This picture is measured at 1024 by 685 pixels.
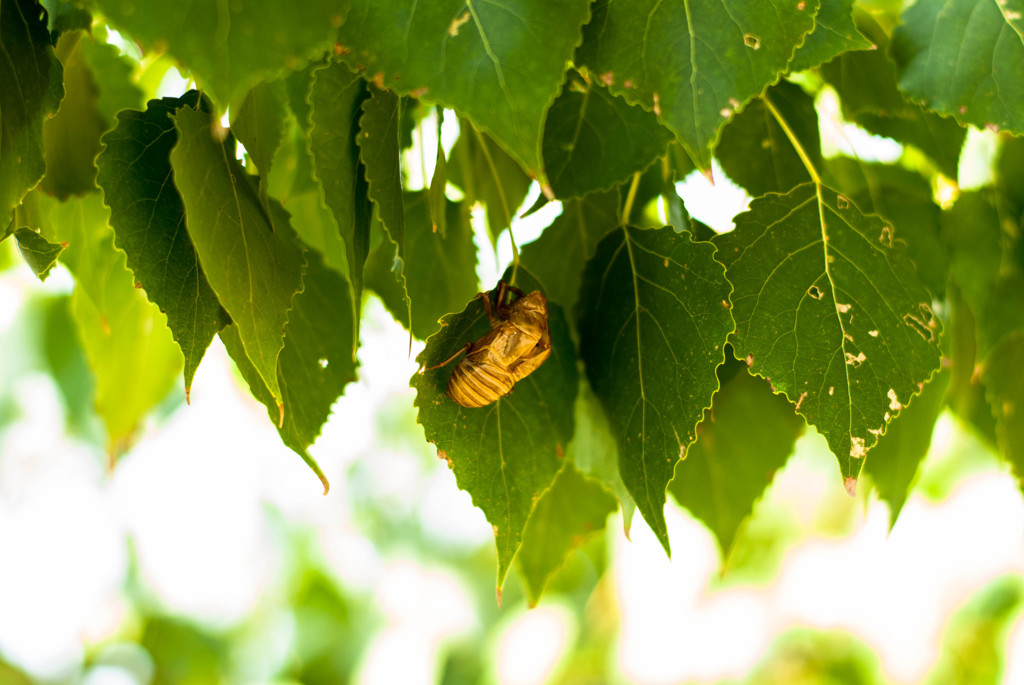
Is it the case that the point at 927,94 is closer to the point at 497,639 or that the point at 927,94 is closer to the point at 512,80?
the point at 512,80

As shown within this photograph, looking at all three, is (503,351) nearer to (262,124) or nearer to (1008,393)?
(262,124)

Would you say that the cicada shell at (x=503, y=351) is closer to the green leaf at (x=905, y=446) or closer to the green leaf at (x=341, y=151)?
the green leaf at (x=341, y=151)

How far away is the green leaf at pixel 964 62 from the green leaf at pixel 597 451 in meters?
0.15

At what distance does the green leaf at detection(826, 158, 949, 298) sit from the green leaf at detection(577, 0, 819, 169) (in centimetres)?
14

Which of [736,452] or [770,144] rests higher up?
[770,144]

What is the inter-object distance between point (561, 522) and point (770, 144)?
176mm

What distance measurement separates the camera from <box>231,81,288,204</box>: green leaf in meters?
0.25

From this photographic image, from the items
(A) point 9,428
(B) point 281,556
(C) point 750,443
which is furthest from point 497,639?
(C) point 750,443

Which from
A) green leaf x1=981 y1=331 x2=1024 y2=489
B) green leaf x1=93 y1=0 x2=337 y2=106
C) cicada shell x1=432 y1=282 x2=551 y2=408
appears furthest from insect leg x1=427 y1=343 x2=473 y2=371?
green leaf x1=981 y1=331 x2=1024 y2=489

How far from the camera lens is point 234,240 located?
23cm

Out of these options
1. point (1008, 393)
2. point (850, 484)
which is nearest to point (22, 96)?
point (850, 484)

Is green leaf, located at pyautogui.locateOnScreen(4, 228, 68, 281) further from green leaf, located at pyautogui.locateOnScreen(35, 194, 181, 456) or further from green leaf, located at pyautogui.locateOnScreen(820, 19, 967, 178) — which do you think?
green leaf, located at pyautogui.locateOnScreen(820, 19, 967, 178)

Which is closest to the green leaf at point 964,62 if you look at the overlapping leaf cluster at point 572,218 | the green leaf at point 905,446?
the overlapping leaf cluster at point 572,218

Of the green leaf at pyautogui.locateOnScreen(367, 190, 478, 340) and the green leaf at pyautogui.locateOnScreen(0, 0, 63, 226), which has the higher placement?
the green leaf at pyautogui.locateOnScreen(0, 0, 63, 226)
